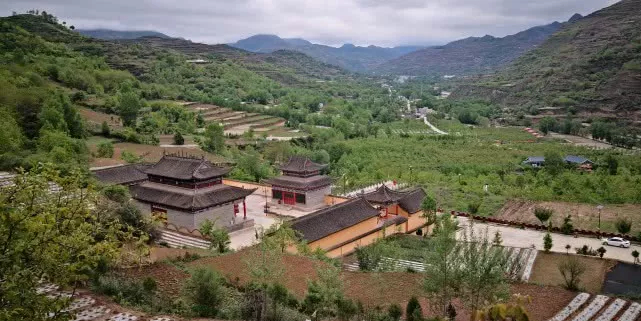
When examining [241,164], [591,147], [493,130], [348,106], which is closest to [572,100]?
[493,130]

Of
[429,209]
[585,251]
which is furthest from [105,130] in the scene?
[585,251]

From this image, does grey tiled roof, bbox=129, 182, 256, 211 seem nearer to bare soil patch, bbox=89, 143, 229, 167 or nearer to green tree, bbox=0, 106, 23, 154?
green tree, bbox=0, 106, 23, 154

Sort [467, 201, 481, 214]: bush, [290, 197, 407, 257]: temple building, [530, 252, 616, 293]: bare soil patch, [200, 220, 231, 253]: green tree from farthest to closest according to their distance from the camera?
[467, 201, 481, 214]: bush
[290, 197, 407, 257]: temple building
[200, 220, 231, 253]: green tree
[530, 252, 616, 293]: bare soil patch

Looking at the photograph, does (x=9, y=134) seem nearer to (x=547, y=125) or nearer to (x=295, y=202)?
(x=295, y=202)

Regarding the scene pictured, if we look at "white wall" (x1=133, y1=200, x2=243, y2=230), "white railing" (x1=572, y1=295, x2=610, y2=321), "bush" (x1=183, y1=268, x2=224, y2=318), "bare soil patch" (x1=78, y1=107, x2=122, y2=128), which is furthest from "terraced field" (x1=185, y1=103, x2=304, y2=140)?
"bush" (x1=183, y1=268, x2=224, y2=318)

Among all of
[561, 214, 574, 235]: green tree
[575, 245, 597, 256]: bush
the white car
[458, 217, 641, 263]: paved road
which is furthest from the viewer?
[561, 214, 574, 235]: green tree

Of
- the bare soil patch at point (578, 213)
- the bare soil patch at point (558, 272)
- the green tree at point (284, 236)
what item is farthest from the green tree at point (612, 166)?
the green tree at point (284, 236)

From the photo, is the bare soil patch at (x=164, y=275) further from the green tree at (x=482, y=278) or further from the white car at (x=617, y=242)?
the white car at (x=617, y=242)
